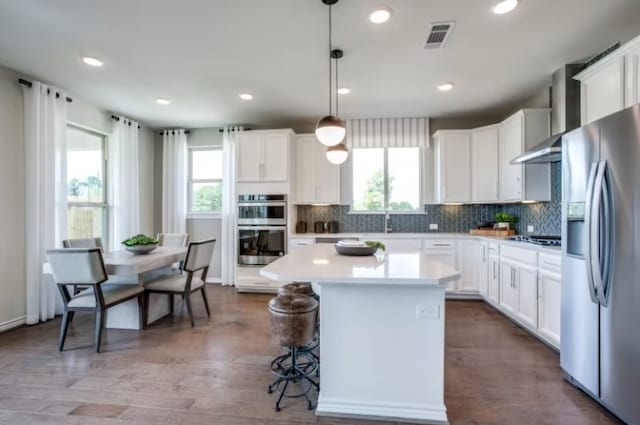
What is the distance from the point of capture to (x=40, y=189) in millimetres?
3678

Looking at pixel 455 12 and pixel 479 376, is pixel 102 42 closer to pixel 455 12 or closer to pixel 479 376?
pixel 455 12

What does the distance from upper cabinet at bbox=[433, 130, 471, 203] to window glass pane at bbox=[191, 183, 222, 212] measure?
12.6 ft

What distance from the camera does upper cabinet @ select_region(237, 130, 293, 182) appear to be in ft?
16.4

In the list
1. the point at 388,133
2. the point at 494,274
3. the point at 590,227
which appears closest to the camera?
the point at 590,227

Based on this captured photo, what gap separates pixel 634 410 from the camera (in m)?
1.83

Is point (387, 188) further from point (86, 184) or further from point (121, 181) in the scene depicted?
point (86, 184)

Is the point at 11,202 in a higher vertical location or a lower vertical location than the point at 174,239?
higher

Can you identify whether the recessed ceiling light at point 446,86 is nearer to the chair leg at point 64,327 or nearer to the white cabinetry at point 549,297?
the white cabinetry at point 549,297

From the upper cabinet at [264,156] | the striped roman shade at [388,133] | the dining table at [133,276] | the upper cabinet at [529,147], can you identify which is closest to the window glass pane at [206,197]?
the upper cabinet at [264,156]

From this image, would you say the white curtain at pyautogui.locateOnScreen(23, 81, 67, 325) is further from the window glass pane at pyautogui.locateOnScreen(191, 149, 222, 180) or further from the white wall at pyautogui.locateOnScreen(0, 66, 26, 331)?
the window glass pane at pyautogui.locateOnScreen(191, 149, 222, 180)

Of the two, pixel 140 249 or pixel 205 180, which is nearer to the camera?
pixel 140 249

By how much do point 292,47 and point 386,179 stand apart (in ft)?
9.64

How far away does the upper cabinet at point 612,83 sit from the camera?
2.39 metres

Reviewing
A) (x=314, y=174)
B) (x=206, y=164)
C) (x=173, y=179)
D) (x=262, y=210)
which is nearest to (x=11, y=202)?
(x=173, y=179)
